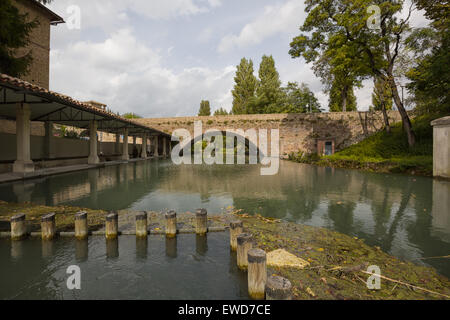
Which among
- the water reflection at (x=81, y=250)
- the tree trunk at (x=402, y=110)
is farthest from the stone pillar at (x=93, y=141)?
the tree trunk at (x=402, y=110)

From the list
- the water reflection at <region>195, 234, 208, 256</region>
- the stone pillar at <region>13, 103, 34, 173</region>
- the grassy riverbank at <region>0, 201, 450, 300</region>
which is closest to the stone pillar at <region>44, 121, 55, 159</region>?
the stone pillar at <region>13, 103, 34, 173</region>

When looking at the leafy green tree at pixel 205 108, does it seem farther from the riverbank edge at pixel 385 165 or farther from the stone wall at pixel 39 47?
the riverbank edge at pixel 385 165

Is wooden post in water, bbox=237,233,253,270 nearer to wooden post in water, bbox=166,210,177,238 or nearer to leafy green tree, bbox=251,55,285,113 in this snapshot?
wooden post in water, bbox=166,210,177,238

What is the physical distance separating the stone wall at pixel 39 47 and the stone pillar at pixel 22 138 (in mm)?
11395

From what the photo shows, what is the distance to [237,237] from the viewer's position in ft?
10.7

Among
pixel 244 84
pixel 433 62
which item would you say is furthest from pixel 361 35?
pixel 244 84

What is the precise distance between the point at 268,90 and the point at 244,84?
8.18 m

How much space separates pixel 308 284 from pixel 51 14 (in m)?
29.8

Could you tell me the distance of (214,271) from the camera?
10.8 feet

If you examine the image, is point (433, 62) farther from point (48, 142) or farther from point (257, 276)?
point (48, 142)

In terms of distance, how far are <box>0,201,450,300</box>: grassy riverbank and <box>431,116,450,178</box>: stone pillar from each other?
11.3m

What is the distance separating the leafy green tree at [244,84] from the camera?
51647 mm
